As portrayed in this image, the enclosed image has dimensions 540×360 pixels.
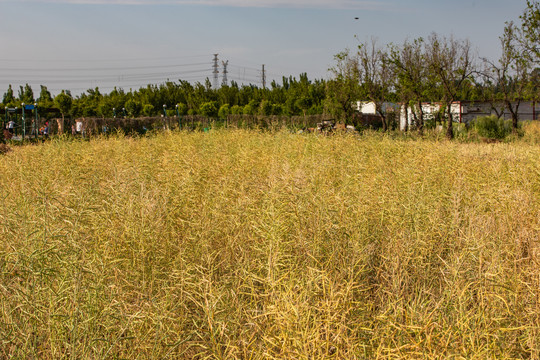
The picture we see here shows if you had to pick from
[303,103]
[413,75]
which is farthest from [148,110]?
[413,75]

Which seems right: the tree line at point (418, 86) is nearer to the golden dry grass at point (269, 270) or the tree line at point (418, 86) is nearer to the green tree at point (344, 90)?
the green tree at point (344, 90)

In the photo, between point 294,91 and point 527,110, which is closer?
point 527,110

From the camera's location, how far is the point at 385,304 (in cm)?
275

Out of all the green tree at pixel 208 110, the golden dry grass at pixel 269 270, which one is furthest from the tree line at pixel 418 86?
the golden dry grass at pixel 269 270

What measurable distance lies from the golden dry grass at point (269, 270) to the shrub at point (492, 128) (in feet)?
52.4

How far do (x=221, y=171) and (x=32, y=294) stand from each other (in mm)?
3801

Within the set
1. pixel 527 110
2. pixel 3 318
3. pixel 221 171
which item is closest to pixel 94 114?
pixel 527 110

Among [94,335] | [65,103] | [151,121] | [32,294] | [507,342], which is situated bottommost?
[507,342]

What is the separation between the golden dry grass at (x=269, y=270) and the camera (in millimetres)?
2150

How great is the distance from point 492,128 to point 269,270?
72.7 feet

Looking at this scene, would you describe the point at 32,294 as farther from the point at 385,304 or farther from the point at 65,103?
the point at 65,103

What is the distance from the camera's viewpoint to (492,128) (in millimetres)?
21594

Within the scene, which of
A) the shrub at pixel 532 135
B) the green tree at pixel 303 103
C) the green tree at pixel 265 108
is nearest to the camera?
the shrub at pixel 532 135

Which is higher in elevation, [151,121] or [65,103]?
[65,103]
